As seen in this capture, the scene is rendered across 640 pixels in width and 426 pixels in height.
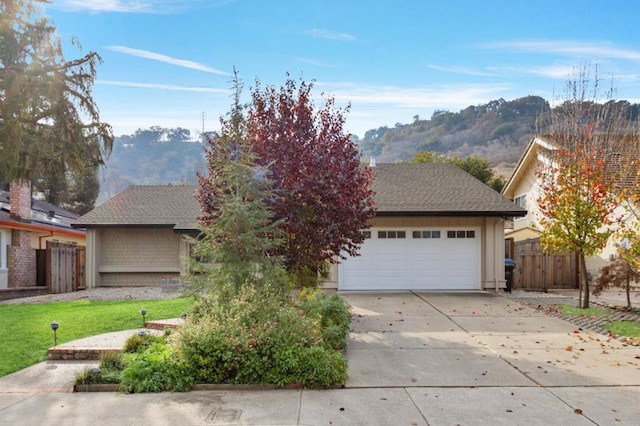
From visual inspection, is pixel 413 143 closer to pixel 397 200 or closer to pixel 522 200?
pixel 522 200

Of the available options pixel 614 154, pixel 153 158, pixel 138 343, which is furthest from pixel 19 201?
pixel 153 158

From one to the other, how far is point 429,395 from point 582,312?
7.76 meters

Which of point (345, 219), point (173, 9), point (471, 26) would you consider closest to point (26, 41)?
point (173, 9)

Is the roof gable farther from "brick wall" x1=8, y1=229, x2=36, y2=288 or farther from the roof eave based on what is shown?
"brick wall" x1=8, y1=229, x2=36, y2=288

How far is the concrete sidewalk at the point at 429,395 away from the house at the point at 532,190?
1041 cm

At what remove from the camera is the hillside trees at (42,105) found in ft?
35.2

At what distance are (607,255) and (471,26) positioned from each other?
1000cm

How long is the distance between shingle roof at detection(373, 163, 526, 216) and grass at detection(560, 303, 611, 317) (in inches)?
143

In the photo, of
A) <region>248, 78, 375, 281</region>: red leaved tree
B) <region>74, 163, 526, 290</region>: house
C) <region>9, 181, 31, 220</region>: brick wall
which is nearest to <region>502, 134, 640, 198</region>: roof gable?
<region>74, 163, 526, 290</region>: house

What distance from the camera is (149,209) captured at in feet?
64.6

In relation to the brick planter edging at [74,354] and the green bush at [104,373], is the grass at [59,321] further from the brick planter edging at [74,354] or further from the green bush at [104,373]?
the green bush at [104,373]

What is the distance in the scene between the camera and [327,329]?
782 cm

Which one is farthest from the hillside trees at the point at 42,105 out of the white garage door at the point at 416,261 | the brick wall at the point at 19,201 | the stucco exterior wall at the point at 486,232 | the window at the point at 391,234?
the window at the point at 391,234

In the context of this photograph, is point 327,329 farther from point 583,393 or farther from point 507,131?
point 507,131
